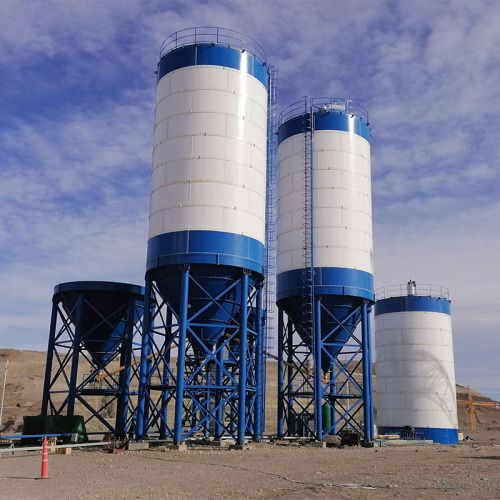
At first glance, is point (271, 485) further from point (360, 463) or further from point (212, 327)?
point (212, 327)

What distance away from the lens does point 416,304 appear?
4391 cm

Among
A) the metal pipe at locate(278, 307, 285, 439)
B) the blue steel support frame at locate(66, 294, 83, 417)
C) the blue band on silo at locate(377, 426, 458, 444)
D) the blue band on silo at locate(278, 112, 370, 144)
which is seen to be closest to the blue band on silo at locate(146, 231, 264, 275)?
A: the blue steel support frame at locate(66, 294, 83, 417)

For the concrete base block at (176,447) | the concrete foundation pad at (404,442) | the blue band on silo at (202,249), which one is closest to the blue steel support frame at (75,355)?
the blue band on silo at (202,249)

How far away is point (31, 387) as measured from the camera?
7419cm

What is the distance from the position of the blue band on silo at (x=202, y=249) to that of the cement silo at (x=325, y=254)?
7.15 meters

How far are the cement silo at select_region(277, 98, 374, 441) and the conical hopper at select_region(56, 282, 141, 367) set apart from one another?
8.56 m

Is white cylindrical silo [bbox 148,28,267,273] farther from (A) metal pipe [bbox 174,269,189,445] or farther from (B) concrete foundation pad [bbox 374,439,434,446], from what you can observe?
(B) concrete foundation pad [bbox 374,439,434,446]

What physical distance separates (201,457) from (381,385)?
2479cm

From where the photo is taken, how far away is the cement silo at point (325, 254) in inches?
1325

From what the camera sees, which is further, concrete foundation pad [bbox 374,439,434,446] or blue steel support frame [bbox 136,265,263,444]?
concrete foundation pad [bbox 374,439,434,446]

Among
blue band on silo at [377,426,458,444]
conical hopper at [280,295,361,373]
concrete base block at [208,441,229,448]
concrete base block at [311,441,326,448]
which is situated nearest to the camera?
concrete base block at [208,441,229,448]

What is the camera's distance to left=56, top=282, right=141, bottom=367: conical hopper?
1303 inches

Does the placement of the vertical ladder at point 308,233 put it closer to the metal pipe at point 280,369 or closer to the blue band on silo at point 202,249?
the metal pipe at point 280,369

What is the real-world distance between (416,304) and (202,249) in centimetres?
2211
